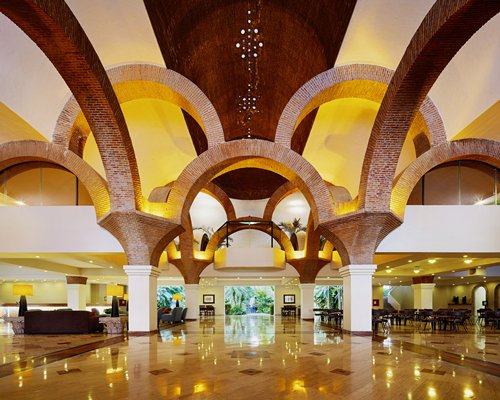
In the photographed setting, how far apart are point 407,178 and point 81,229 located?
9941mm

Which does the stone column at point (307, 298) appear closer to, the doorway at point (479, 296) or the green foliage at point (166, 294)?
the doorway at point (479, 296)

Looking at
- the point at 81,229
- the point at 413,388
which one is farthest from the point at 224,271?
the point at 413,388

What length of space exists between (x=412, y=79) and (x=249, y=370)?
678 cm

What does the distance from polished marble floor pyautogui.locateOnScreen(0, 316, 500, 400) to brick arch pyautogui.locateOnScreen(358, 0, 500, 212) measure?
4347 millimetres

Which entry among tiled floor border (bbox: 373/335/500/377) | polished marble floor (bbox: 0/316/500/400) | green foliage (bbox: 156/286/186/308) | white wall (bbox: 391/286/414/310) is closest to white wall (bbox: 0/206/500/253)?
polished marble floor (bbox: 0/316/500/400)

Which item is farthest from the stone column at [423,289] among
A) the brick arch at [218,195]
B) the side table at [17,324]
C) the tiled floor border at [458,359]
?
the side table at [17,324]

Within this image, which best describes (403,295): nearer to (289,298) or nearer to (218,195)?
(289,298)

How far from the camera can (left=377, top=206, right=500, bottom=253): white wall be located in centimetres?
1397

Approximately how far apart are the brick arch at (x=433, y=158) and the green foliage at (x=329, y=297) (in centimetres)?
2158

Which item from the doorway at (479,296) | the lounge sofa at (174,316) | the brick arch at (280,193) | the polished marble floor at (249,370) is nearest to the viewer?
the polished marble floor at (249,370)

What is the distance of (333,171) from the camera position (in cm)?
1936

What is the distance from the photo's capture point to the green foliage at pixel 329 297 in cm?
3406

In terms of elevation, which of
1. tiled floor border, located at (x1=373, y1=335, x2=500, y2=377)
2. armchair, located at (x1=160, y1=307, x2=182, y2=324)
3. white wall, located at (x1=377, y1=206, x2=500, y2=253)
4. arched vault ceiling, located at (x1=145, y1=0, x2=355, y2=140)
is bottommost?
armchair, located at (x1=160, y1=307, x2=182, y2=324)

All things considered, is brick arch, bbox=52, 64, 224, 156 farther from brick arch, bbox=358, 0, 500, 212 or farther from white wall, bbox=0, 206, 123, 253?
brick arch, bbox=358, 0, 500, 212
